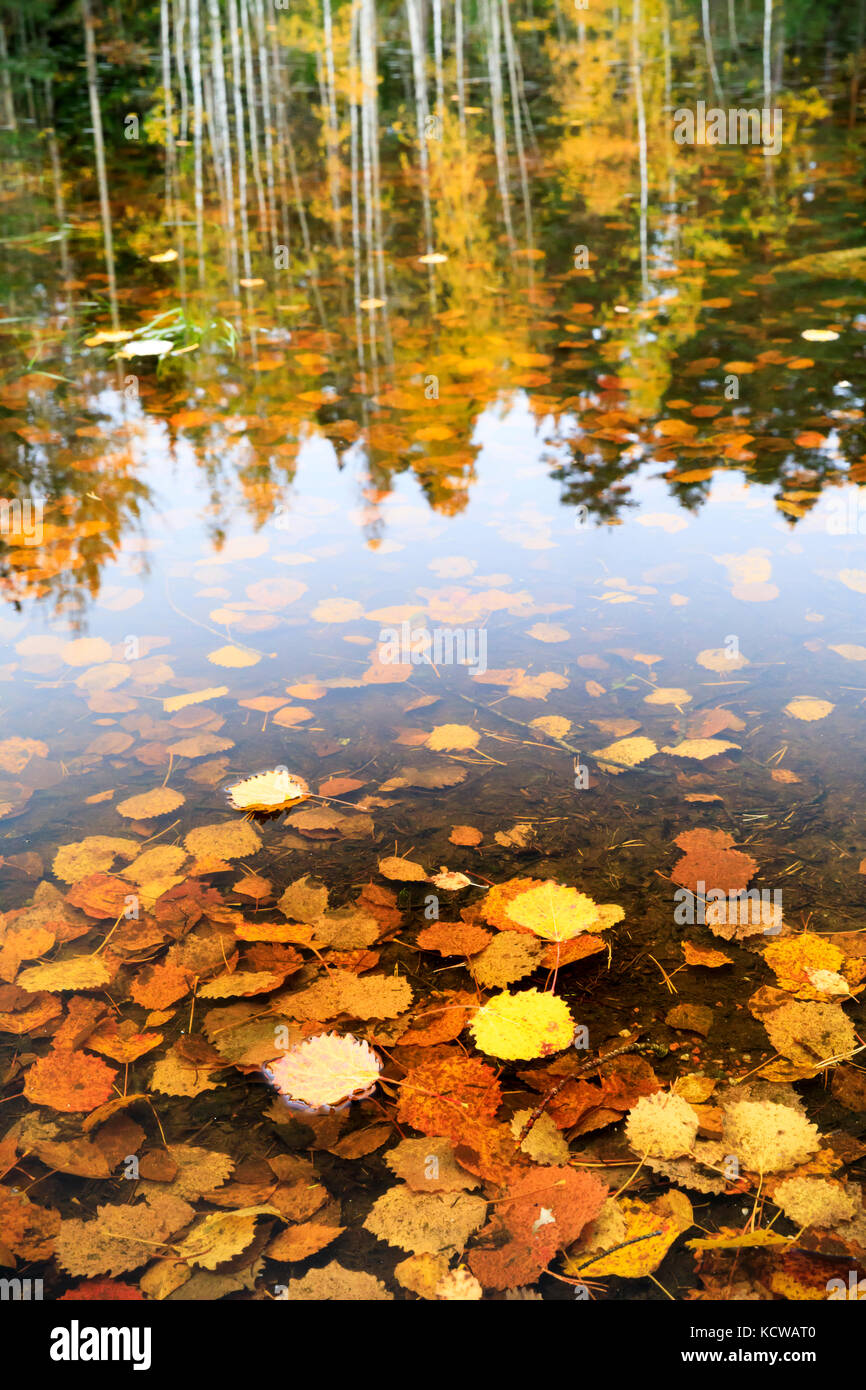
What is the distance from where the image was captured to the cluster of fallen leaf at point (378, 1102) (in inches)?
53.2

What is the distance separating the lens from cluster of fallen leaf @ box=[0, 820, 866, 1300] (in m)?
1.35

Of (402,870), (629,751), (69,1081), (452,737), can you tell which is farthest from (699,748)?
(69,1081)

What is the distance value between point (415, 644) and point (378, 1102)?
4.48 ft

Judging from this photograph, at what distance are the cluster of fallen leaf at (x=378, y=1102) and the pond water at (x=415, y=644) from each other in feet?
0.03

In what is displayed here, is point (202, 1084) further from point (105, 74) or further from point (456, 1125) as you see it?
point (105, 74)

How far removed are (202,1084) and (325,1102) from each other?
0.21 metres

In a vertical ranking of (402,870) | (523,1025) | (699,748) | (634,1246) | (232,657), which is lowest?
(634,1246)

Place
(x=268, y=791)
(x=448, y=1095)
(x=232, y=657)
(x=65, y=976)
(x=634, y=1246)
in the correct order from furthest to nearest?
1. (x=232, y=657)
2. (x=268, y=791)
3. (x=65, y=976)
4. (x=448, y=1095)
5. (x=634, y=1246)

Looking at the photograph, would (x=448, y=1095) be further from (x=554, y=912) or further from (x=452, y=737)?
(x=452, y=737)

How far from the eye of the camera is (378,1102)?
5.15ft

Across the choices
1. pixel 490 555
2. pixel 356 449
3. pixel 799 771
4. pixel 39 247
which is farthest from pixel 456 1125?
pixel 39 247

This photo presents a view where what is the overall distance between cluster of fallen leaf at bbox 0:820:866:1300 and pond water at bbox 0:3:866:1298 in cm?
1

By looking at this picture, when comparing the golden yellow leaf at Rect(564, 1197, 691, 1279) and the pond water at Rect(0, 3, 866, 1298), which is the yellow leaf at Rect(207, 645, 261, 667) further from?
the golden yellow leaf at Rect(564, 1197, 691, 1279)
